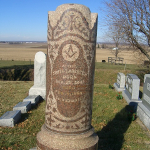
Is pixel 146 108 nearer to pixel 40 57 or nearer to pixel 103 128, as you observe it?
pixel 103 128

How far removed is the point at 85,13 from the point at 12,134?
411 cm

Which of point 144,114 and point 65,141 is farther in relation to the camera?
point 144,114

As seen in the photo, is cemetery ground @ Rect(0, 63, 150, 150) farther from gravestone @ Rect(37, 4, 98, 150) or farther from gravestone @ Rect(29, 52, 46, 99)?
gravestone @ Rect(37, 4, 98, 150)

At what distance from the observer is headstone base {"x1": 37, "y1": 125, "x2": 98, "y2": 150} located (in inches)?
140

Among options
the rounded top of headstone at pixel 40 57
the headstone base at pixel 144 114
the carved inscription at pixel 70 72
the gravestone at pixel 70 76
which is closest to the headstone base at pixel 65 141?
the gravestone at pixel 70 76

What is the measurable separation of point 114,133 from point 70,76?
3305 mm

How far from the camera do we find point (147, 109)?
6.92 meters

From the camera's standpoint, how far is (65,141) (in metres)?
3.60

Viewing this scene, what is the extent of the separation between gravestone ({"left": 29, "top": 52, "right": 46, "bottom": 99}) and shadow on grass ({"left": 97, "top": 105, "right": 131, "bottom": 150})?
13.7 ft

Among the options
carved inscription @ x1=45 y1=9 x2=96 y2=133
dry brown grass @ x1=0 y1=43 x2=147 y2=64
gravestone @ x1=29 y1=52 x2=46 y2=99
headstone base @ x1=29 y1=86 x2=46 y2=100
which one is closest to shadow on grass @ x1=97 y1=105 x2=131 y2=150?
carved inscription @ x1=45 y1=9 x2=96 y2=133

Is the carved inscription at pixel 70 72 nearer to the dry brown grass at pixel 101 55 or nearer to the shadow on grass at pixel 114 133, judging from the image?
the shadow on grass at pixel 114 133

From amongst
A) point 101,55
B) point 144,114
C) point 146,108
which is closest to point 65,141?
point 144,114

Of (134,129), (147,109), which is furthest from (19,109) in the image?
(147,109)

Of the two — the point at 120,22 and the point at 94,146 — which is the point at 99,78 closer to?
the point at 120,22
